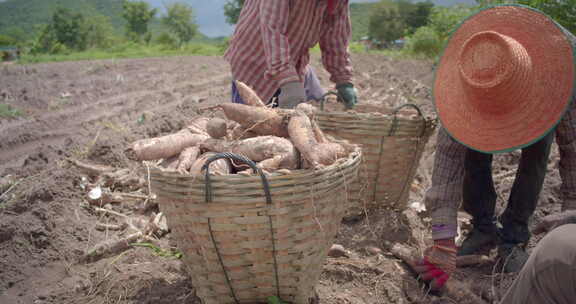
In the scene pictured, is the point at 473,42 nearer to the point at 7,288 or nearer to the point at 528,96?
the point at 528,96

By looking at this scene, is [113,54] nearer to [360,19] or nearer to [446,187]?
[446,187]

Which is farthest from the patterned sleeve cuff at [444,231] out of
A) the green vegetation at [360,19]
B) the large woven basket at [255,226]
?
the green vegetation at [360,19]

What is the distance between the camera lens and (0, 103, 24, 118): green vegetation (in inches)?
243

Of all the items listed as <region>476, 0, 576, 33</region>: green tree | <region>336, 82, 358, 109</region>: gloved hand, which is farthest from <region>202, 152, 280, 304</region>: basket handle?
<region>476, 0, 576, 33</region>: green tree

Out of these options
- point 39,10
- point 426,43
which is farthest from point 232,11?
point 39,10

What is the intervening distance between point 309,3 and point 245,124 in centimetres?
103

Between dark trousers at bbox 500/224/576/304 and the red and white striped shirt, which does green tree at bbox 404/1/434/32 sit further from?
dark trousers at bbox 500/224/576/304

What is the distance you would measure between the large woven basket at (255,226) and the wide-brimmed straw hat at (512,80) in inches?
24.8

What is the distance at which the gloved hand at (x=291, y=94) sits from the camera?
229cm

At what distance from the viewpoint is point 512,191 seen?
217 centimetres

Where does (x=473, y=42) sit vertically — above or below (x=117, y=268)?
above

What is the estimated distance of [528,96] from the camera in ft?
5.37

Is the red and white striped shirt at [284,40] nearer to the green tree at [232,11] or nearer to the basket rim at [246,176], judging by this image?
the basket rim at [246,176]

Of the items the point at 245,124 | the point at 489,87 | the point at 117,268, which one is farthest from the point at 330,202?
the point at 117,268
